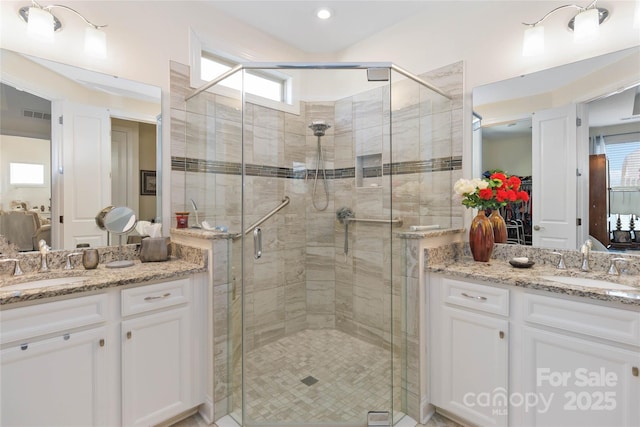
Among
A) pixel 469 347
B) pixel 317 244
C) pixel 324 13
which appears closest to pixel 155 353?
pixel 317 244

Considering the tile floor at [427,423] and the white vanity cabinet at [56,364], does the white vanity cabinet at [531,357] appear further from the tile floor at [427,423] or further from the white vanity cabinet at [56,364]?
the white vanity cabinet at [56,364]

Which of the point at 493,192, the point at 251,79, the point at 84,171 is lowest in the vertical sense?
the point at 493,192

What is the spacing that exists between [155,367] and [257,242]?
976 mm

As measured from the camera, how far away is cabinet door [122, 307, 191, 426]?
158 cm

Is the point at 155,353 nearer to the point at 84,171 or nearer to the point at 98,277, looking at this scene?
the point at 98,277

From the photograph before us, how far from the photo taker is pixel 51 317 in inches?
53.6

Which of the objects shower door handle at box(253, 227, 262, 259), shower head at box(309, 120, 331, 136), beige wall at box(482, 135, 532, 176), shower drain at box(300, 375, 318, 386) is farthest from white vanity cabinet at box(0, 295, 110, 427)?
beige wall at box(482, 135, 532, 176)

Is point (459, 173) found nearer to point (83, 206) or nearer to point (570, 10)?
point (570, 10)

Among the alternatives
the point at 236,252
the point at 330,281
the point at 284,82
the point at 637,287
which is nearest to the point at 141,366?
the point at 236,252

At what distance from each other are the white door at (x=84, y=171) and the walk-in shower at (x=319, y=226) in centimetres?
46

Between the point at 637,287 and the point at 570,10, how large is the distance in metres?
1.56

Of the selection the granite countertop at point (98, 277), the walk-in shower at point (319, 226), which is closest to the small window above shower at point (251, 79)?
the walk-in shower at point (319, 226)

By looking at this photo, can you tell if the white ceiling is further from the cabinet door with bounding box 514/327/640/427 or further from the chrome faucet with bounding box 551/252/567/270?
the cabinet door with bounding box 514/327/640/427

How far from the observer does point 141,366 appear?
63.5 inches
